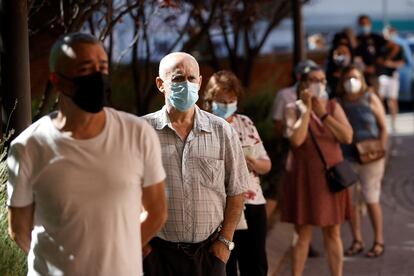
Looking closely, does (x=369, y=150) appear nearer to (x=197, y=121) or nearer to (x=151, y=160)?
(x=197, y=121)

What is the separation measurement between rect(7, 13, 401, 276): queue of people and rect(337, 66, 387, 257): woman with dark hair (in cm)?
81

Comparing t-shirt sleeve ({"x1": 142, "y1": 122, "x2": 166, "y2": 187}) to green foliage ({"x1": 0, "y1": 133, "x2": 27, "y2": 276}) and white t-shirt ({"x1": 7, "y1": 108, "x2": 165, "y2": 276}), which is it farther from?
green foliage ({"x1": 0, "y1": 133, "x2": 27, "y2": 276})

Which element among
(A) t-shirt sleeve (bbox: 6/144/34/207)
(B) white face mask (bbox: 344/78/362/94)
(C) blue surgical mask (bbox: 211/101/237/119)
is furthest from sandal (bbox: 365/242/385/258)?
(A) t-shirt sleeve (bbox: 6/144/34/207)

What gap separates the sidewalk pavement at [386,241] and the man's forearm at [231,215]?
9.67 ft

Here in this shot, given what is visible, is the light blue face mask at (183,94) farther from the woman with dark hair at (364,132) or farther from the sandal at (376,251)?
the sandal at (376,251)

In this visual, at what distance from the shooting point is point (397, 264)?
854 cm

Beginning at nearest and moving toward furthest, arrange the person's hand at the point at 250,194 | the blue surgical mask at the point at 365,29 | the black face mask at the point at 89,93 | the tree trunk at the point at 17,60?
the black face mask at the point at 89,93
the tree trunk at the point at 17,60
the person's hand at the point at 250,194
the blue surgical mask at the point at 365,29

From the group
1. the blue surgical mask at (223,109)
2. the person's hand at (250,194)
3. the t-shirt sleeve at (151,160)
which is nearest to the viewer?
the t-shirt sleeve at (151,160)

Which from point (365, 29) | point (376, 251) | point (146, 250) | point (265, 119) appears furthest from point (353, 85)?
point (365, 29)

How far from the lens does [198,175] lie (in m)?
4.86

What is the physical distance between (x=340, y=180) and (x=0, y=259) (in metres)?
3.26

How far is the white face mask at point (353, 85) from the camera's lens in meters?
8.53

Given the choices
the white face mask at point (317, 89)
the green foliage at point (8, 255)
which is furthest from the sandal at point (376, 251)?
the green foliage at point (8, 255)

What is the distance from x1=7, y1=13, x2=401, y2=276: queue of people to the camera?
362cm
